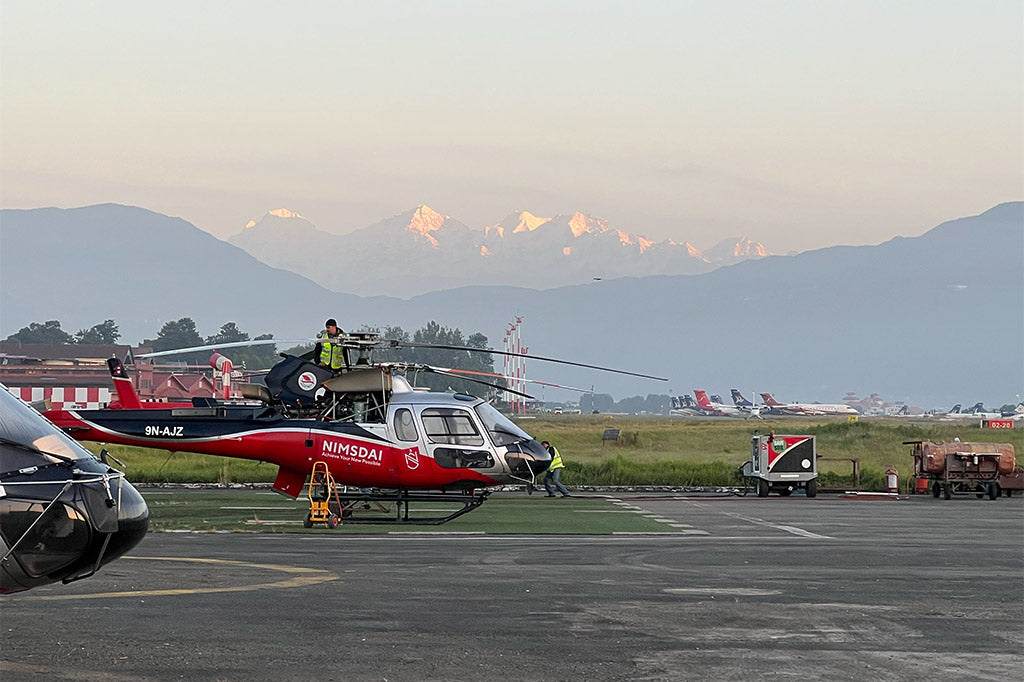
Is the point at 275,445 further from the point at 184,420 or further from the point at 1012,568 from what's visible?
the point at 1012,568

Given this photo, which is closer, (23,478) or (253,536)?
(23,478)

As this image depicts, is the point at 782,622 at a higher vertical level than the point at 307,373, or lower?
lower

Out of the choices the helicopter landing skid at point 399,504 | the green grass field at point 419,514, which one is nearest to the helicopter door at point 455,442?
the helicopter landing skid at point 399,504

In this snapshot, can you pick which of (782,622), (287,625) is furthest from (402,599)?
(782,622)

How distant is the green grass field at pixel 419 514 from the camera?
75.0 feet

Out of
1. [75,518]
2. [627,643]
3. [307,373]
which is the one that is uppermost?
[307,373]

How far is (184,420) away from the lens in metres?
25.1

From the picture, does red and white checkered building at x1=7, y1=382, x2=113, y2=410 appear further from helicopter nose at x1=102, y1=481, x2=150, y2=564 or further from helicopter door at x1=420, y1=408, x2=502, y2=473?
helicopter nose at x1=102, y1=481, x2=150, y2=564

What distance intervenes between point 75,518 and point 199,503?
19.8 m

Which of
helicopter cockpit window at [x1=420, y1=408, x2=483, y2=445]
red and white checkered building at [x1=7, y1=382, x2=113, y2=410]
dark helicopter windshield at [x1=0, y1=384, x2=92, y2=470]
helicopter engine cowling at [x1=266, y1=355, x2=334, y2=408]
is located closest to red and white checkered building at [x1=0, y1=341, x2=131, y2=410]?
red and white checkered building at [x1=7, y1=382, x2=113, y2=410]

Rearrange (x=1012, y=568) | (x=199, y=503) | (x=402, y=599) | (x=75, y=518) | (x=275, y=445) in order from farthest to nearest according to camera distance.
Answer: (x=199, y=503), (x=275, y=445), (x=1012, y=568), (x=402, y=599), (x=75, y=518)

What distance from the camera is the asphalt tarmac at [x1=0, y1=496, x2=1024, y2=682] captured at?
10.9m

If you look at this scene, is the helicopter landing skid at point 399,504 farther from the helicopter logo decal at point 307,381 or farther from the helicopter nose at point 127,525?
the helicopter nose at point 127,525

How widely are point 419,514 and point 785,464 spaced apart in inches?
522
